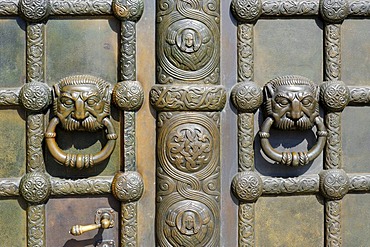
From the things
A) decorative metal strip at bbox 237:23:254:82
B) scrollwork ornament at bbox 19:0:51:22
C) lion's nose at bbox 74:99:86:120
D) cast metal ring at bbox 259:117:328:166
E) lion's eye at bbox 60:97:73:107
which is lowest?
cast metal ring at bbox 259:117:328:166

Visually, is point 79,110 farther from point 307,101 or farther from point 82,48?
point 307,101

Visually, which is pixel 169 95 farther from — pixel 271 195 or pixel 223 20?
pixel 271 195

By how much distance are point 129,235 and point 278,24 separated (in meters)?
0.72

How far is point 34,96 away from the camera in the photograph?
1.40 meters

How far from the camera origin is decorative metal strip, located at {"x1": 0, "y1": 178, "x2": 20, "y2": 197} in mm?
1433

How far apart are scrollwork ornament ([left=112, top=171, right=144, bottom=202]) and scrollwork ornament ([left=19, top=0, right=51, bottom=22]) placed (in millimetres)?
470

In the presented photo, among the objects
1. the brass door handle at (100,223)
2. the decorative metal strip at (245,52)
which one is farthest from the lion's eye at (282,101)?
the brass door handle at (100,223)

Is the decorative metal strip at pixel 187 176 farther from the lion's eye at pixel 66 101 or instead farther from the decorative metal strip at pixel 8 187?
the decorative metal strip at pixel 8 187

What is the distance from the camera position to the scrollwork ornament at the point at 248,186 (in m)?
1.47

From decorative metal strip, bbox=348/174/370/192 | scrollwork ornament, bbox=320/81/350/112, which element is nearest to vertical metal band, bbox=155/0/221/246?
scrollwork ornament, bbox=320/81/350/112

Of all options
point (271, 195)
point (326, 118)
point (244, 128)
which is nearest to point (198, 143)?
point (244, 128)

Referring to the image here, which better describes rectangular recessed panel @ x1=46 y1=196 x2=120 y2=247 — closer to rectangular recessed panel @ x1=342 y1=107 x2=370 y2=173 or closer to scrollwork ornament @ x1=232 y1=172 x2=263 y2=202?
scrollwork ornament @ x1=232 y1=172 x2=263 y2=202

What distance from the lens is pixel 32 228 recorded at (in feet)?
4.71

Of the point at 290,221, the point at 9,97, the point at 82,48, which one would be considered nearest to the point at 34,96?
the point at 9,97
